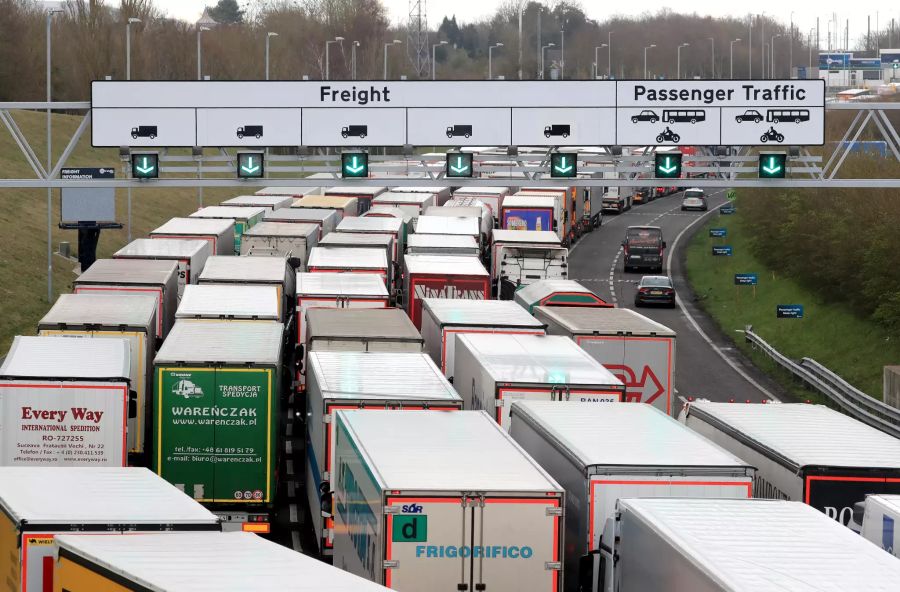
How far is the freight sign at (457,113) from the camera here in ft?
92.9

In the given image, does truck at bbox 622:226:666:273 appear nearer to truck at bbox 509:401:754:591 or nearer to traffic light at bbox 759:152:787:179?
traffic light at bbox 759:152:787:179

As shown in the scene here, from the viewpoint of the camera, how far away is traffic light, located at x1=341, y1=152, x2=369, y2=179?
28859mm

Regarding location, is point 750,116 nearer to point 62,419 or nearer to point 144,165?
point 144,165

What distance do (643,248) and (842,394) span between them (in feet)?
89.6

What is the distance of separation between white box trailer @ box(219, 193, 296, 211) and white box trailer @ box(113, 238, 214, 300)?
14624 mm

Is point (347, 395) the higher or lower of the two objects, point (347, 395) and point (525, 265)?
the lower

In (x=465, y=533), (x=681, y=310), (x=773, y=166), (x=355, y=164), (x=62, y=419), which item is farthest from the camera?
(x=681, y=310)

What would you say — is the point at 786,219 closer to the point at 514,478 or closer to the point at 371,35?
the point at 514,478

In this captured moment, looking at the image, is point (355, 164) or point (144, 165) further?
point (355, 164)

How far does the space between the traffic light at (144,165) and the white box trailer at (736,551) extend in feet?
56.1

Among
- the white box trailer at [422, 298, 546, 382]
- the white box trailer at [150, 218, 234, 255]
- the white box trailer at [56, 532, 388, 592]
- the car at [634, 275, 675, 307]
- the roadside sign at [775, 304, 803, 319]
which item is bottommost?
the car at [634, 275, 675, 307]

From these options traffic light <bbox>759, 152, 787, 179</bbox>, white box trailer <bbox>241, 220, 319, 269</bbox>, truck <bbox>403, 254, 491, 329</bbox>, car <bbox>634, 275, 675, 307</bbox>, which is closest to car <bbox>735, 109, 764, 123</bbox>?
traffic light <bbox>759, 152, 787, 179</bbox>

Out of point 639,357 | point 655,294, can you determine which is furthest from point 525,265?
point 639,357

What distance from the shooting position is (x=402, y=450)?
48.2 ft
